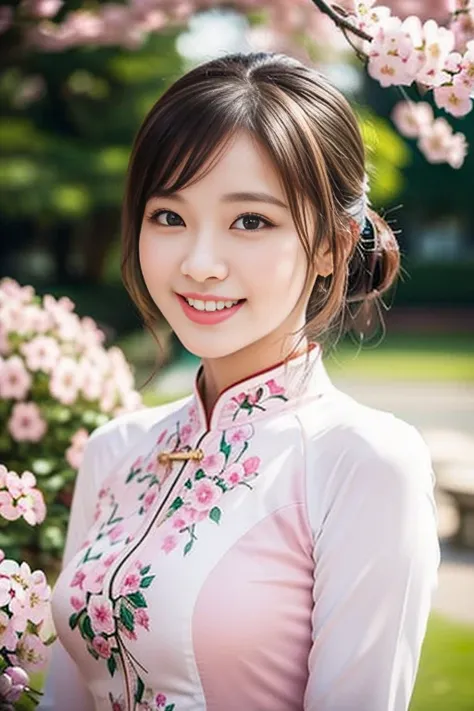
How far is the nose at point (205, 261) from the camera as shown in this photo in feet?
5.52

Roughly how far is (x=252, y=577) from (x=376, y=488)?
209 millimetres

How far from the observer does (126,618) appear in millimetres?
1701

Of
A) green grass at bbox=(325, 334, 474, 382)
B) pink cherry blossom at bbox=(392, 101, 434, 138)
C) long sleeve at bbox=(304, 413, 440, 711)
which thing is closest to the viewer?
long sleeve at bbox=(304, 413, 440, 711)

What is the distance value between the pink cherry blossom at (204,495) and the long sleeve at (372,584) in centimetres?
18

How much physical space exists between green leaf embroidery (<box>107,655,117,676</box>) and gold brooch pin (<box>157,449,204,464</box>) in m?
0.31

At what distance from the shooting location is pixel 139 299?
6.58 feet

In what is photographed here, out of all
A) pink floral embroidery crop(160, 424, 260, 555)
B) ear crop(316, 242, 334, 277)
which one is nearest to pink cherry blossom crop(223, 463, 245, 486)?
pink floral embroidery crop(160, 424, 260, 555)

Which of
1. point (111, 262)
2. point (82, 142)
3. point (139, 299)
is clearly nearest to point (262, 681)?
point (139, 299)

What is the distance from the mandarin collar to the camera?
1828mm

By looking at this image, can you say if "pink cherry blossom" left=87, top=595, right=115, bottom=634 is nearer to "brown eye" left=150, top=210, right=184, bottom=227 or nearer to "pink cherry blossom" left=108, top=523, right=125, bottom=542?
"pink cherry blossom" left=108, top=523, right=125, bottom=542

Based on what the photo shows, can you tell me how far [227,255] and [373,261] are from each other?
341 mm

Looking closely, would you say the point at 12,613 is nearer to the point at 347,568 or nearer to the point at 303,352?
the point at 347,568

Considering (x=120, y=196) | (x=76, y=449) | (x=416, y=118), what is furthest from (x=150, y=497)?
(x=120, y=196)

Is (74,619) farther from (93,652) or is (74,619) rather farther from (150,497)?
(150,497)
